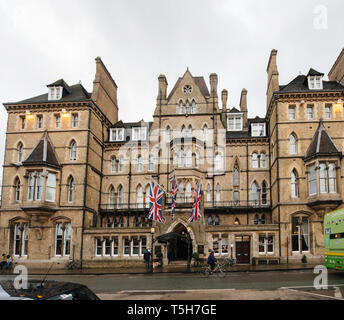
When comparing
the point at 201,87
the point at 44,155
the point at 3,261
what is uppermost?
the point at 201,87

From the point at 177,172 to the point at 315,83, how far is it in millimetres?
16522

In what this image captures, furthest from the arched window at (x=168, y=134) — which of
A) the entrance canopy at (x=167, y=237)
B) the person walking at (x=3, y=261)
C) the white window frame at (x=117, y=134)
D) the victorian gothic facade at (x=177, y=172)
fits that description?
the person walking at (x=3, y=261)

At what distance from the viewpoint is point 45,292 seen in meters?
5.38

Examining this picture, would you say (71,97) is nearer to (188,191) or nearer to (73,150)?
(73,150)

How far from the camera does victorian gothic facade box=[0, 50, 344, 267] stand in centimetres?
3253

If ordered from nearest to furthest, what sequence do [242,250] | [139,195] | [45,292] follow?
[45,292]
[242,250]
[139,195]

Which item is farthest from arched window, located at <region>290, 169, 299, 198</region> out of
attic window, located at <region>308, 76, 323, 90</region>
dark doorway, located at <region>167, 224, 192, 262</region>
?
dark doorway, located at <region>167, 224, 192, 262</region>

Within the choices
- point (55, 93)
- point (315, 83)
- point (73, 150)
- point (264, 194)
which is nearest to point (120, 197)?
point (73, 150)

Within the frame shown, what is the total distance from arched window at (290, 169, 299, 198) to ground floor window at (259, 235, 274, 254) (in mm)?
4518

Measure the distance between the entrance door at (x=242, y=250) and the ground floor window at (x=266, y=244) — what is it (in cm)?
120

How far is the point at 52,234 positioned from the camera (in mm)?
34531

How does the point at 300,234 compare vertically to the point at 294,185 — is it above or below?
below

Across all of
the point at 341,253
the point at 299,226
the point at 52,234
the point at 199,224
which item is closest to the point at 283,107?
the point at 299,226
